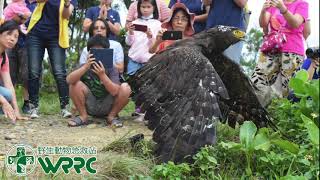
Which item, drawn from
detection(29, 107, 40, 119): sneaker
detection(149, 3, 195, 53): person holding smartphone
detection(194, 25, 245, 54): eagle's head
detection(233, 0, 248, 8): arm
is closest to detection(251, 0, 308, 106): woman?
detection(233, 0, 248, 8): arm

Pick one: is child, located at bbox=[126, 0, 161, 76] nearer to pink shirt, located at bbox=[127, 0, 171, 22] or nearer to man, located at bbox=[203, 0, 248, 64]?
pink shirt, located at bbox=[127, 0, 171, 22]

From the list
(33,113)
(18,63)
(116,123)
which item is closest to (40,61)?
(33,113)

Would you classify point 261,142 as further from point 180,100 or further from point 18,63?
point 18,63

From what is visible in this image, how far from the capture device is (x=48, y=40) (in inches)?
234

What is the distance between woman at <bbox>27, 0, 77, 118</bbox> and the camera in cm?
588

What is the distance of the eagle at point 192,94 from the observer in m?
3.36

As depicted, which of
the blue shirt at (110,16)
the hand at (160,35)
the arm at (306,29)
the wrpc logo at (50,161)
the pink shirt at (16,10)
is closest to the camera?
the wrpc logo at (50,161)

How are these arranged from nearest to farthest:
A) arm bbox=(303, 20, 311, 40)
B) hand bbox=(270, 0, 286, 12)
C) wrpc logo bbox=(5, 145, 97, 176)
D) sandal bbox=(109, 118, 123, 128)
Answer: wrpc logo bbox=(5, 145, 97, 176) → hand bbox=(270, 0, 286, 12) → arm bbox=(303, 20, 311, 40) → sandal bbox=(109, 118, 123, 128)

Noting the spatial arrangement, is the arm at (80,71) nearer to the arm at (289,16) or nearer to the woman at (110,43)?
the woman at (110,43)

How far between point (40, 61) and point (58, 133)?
1334mm

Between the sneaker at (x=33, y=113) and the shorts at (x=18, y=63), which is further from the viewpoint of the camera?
the shorts at (x=18, y=63)

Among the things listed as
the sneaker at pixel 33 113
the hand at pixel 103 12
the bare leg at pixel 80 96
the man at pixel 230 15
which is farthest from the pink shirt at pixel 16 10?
the man at pixel 230 15

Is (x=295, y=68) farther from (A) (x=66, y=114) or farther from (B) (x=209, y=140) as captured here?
(A) (x=66, y=114)

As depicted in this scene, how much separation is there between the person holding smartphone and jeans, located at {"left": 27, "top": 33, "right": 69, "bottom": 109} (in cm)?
128
